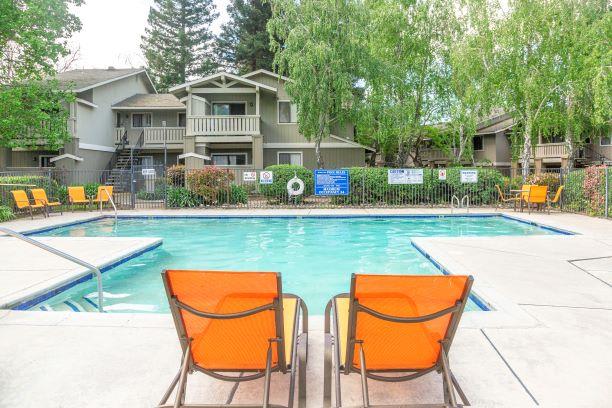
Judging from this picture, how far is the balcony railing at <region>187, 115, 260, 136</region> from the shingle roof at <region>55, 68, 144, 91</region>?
6967 mm

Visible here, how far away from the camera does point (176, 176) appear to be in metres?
19.2

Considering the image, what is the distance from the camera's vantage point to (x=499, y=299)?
15.6ft

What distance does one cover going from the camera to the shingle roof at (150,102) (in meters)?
28.6

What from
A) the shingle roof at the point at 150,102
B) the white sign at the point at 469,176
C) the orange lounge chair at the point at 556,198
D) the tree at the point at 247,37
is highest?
the tree at the point at 247,37

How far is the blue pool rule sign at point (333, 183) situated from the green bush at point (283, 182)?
76 centimetres

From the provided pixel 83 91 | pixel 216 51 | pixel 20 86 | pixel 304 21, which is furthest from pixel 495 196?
pixel 216 51

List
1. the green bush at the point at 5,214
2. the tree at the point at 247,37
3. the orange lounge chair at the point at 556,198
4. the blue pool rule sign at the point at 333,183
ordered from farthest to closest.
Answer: the tree at the point at 247,37, the blue pool rule sign at the point at 333,183, the orange lounge chair at the point at 556,198, the green bush at the point at 5,214

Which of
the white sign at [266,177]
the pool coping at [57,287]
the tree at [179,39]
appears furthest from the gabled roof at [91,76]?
the pool coping at [57,287]

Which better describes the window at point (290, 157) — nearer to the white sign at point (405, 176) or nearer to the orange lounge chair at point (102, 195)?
the white sign at point (405, 176)

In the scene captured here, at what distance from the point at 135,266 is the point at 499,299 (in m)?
5.87

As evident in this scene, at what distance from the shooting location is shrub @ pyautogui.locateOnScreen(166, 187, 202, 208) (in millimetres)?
18766

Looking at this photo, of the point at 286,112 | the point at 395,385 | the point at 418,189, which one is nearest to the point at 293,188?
the point at 418,189

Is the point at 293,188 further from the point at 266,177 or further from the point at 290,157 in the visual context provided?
the point at 290,157

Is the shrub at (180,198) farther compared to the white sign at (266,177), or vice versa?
the white sign at (266,177)
